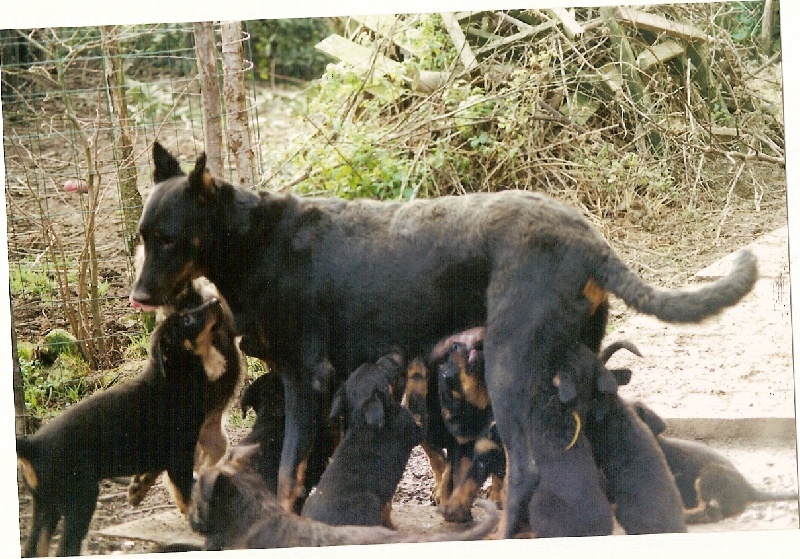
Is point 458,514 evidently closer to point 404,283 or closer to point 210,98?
point 404,283

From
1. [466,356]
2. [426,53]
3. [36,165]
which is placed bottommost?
[466,356]

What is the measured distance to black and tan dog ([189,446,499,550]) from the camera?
5.21 m

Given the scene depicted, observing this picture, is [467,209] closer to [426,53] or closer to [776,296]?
[426,53]

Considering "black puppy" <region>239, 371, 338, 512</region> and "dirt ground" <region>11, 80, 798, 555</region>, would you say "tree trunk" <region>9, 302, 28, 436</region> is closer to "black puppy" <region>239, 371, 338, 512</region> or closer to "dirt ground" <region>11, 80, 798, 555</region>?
"dirt ground" <region>11, 80, 798, 555</region>

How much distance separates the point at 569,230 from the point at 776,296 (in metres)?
1.43

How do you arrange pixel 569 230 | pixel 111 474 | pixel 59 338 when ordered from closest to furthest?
pixel 569 230 < pixel 111 474 < pixel 59 338

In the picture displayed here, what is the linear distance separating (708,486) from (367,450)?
76.7 inches

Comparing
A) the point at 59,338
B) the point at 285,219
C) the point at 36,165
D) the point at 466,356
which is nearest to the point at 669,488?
the point at 466,356

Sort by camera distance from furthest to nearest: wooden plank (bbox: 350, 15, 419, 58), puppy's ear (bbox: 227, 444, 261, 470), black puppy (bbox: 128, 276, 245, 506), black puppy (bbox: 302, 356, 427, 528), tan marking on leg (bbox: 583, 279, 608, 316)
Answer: wooden plank (bbox: 350, 15, 419, 58), black puppy (bbox: 128, 276, 245, 506), puppy's ear (bbox: 227, 444, 261, 470), black puppy (bbox: 302, 356, 427, 528), tan marking on leg (bbox: 583, 279, 608, 316)

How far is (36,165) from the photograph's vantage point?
6121 millimetres

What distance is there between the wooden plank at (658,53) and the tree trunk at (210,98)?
2.70m

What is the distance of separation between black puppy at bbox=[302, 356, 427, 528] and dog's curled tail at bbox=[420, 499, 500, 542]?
35 centimetres

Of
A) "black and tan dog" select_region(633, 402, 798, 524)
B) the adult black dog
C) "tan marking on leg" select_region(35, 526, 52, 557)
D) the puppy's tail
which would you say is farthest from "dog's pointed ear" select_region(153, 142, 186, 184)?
the puppy's tail

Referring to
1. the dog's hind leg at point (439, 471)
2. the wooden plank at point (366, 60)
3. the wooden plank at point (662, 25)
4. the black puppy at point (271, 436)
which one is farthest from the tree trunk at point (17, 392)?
the wooden plank at point (662, 25)
